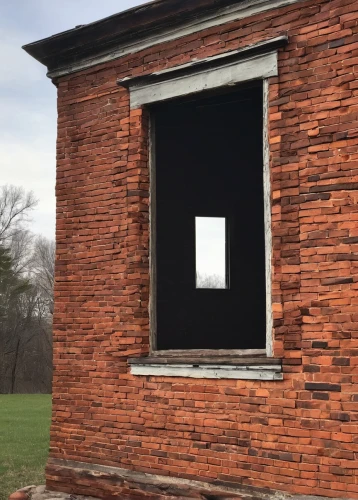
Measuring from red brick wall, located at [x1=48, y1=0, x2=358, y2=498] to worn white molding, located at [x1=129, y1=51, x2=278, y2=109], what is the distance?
15cm

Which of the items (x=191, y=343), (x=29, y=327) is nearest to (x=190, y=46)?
(x=191, y=343)

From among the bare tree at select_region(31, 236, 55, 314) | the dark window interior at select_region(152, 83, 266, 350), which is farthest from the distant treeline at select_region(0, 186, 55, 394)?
the dark window interior at select_region(152, 83, 266, 350)

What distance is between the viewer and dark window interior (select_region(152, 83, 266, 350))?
1131 centimetres

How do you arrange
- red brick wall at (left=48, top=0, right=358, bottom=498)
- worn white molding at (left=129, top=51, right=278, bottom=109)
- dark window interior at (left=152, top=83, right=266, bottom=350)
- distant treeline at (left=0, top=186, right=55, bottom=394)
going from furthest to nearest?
distant treeline at (left=0, top=186, right=55, bottom=394)
dark window interior at (left=152, top=83, right=266, bottom=350)
worn white molding at (left=129, top=51, right=278, bottom=109)
red brick wall at (left=48, top=0, right=358, bottom=498)

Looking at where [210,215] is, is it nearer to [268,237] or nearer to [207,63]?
[207,63]

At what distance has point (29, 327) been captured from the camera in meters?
45.2

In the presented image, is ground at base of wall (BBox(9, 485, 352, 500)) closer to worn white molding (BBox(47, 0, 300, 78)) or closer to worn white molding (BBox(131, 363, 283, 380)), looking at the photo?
worn white molding (BBox(131, 363, 283, 380))

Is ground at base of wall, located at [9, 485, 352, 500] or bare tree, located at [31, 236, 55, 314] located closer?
ground at base of wall, located at [9, 485, 352, 500]

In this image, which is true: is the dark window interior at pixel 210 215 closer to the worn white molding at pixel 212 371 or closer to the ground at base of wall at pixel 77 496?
the ground at base of wall at pixel 77 496

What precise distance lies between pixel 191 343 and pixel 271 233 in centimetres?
571

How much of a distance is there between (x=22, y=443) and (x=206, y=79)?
41.4ft

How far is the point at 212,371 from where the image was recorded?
649 cm

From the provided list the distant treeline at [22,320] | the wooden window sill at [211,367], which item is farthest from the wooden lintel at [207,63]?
the distant treeline at [22,320]

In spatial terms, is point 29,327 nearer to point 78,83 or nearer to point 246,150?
point 246,150
